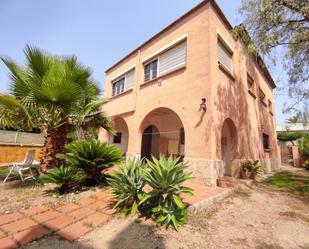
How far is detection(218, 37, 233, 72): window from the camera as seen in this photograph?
819cm

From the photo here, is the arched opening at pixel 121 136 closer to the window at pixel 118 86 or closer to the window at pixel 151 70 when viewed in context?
the window at pixel 118 86

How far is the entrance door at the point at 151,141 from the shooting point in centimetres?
1330

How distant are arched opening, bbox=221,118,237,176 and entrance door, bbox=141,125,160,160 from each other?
207 inches

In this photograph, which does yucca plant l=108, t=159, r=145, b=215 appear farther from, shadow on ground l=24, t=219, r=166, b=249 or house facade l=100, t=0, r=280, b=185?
house facade l=100, t=0, r=280, b=185

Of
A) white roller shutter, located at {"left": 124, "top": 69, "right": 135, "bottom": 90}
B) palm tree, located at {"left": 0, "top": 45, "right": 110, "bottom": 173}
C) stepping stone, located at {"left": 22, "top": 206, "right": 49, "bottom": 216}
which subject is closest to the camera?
stepping stone, located at {"left": 22, "top": 206, "right": 49, "bottom": 216}

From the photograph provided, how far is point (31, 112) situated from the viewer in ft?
20.1

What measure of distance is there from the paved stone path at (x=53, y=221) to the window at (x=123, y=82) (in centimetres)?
887

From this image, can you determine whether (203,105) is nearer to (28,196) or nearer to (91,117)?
(91,117)

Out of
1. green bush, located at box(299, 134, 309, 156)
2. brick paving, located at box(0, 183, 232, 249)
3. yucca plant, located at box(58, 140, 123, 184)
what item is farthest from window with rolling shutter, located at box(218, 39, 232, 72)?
green bush, located at box(299, 134, 309, 156)

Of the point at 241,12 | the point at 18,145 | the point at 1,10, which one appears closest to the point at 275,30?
the point at 241,12

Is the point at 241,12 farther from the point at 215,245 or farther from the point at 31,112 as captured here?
the point at 31,112

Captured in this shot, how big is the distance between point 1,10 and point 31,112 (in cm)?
431

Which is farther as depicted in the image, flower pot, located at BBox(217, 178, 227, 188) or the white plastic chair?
the white plastic chair

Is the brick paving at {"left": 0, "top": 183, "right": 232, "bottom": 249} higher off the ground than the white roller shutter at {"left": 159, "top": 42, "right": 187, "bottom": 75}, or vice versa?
the white roller shutter at {"left": 159, "top": 42, "right": 187, "bottom": 75}
